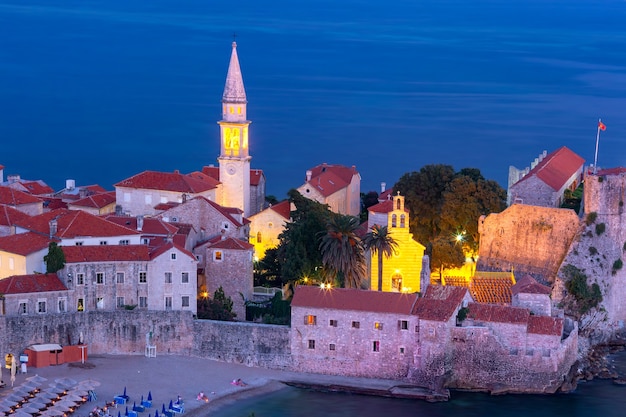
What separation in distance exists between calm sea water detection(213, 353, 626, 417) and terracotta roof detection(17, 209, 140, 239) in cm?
1134

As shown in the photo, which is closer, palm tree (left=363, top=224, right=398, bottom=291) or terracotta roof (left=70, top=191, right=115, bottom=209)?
palm tree (left=363, top=224, right=398, bottom=291)

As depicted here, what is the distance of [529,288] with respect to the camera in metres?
49.2

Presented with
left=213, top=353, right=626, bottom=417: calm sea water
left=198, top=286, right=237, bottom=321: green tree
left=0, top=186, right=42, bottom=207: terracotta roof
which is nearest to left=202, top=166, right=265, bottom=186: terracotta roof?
left=0, top=186, right=42, bottom=207: terracotta roof

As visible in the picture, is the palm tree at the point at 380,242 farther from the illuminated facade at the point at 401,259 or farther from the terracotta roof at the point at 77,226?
the terracotta roof at the point at 77,226

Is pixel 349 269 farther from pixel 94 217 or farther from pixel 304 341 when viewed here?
pixel 94 217

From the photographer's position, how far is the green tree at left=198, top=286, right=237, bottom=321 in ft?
167

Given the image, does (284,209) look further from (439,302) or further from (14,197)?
(439,302)

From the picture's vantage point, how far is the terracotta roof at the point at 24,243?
50031 millimetres

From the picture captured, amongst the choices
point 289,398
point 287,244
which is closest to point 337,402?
point 289,398

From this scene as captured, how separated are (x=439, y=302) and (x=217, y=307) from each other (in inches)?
391

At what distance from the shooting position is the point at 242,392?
46812 millimetres

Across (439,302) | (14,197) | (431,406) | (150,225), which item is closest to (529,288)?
(439,302)

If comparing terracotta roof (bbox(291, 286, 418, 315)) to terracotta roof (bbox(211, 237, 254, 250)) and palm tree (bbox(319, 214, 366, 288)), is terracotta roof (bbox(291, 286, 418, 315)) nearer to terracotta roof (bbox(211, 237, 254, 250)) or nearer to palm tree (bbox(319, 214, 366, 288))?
palm tree (bbox(319, 214, 366, 288))

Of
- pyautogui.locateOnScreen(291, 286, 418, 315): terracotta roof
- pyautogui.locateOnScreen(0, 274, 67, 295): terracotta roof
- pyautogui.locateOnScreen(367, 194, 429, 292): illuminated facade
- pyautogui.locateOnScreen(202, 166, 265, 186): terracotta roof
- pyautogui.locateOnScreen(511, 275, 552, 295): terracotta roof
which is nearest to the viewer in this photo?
pyautogui.locateOnScreen(291, 286, 418, 315): terracotta roof
